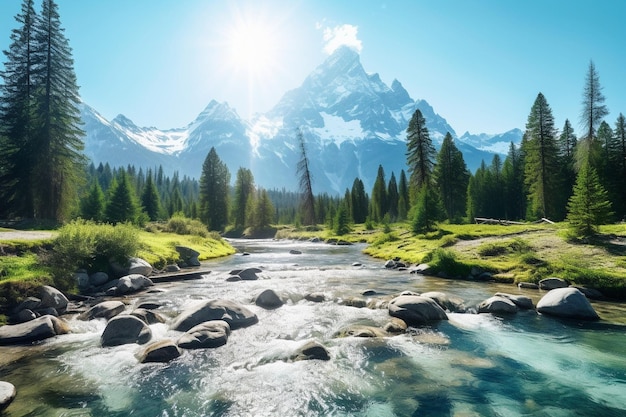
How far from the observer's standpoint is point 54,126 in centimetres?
3559

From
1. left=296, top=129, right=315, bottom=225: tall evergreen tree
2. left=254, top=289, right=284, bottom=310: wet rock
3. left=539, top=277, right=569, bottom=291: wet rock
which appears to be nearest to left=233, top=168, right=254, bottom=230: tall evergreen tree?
left=296, top=129, right=315, bottom=225: tall evergreen tree

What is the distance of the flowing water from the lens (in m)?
7.28

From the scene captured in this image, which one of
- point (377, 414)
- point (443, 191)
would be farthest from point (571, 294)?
point (443, 191)

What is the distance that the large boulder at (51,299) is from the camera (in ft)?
45.3

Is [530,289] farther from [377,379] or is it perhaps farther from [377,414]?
[377,414]

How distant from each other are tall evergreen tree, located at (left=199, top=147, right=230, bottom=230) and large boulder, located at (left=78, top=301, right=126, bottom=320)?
2972 inches

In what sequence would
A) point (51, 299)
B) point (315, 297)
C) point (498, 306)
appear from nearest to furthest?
point (51, 299)
point (498, 306)
point (315, 297)

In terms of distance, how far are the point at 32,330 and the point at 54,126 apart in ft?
107

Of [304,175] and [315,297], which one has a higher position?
[304,175]

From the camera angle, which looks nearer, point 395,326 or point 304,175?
point 395,326

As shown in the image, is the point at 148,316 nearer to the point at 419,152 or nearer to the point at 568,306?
the point at 568,306

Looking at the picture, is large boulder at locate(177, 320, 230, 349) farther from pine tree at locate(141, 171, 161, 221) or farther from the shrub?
pine tree at locate(141, 171, 161, 221)

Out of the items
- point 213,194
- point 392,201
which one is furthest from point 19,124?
point 392,201

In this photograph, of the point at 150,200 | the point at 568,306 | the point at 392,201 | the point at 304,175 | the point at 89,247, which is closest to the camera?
the point at 568,306
